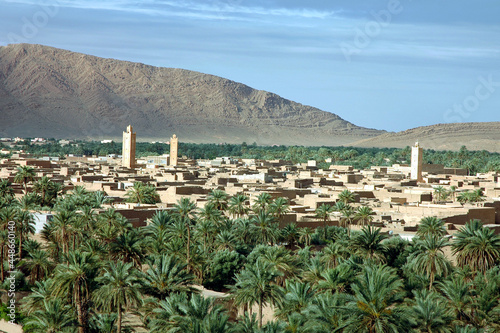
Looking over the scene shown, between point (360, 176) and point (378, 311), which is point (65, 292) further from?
point (360, 176)

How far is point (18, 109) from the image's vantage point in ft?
557

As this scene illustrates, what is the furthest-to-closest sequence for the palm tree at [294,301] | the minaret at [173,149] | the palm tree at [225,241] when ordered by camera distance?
1. the minaret at [173,149]
2. the palm tree at [225,241]
3. the palm tree at [294,301]

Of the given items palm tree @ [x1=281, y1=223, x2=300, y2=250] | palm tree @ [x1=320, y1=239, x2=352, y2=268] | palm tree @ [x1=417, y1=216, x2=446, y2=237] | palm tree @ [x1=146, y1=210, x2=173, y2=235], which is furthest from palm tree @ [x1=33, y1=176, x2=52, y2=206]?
palm tree @ [x1=417, y1=216, x2=446, y2=237]

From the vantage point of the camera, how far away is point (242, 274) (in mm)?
21156

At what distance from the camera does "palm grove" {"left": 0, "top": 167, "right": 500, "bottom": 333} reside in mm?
17531

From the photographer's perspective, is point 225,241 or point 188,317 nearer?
point 188,317

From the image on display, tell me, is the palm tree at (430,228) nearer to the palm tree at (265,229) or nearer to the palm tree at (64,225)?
the palm tree at (265,229)

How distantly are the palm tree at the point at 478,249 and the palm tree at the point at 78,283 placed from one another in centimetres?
1126

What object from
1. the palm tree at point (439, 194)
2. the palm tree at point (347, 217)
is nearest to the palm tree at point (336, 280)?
the palm tree at point (347, 217)

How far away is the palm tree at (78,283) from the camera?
19875 millimetres

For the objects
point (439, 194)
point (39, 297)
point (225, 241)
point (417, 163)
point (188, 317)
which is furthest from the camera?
point (417, 163)

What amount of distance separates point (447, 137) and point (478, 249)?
14752cm

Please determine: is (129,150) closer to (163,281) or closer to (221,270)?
(221,270)

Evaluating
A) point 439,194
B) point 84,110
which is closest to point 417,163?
point 439,194
